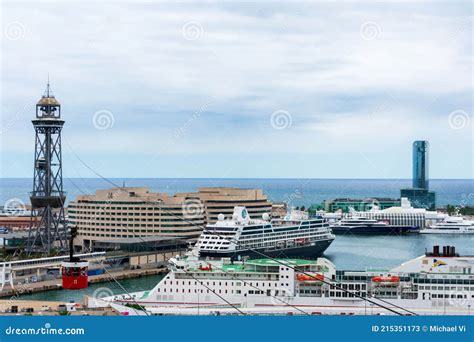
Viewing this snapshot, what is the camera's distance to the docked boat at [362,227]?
2167 centimetres

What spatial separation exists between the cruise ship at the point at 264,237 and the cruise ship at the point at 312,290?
195 inches

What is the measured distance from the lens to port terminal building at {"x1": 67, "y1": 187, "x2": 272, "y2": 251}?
15.9m

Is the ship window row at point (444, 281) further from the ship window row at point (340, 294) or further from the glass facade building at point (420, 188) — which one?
the glass facade building at point (420, 188)

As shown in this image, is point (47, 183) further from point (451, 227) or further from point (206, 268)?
point (451, 227)

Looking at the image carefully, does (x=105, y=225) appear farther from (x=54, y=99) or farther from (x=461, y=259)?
(x=461, y=259)

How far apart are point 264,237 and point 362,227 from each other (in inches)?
310

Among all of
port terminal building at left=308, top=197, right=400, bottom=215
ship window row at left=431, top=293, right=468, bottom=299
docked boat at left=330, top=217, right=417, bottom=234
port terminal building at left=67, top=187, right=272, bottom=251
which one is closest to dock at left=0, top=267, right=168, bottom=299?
port terminal building at left=67, top=187, right=272, bottom=251

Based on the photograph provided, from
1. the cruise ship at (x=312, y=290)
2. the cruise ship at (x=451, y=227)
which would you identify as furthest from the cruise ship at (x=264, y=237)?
the cruise ship at (x=451, y=227)

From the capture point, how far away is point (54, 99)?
13422 millimetres

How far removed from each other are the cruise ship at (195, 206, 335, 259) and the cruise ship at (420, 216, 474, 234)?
6.68 m

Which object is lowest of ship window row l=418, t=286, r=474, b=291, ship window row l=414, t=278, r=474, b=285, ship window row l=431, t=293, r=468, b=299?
ship window row l=431, t=293, r=468, b=299

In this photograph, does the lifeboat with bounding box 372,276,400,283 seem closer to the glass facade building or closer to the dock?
the dock

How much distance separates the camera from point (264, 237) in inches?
569

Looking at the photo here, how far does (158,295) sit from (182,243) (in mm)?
7684
